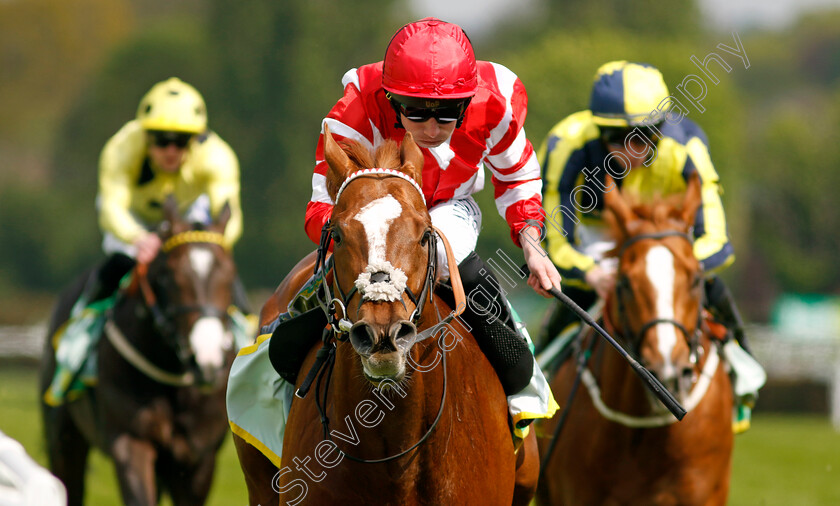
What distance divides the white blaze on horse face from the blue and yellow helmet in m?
3.27

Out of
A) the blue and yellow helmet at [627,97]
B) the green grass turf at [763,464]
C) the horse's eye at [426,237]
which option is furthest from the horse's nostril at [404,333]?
the green grass turf at [763,464]

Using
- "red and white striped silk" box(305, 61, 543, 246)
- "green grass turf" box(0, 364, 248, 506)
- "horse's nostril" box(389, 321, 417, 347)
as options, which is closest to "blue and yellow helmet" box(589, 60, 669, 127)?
"red and white striped silk" box(305, 61, 543, 246)

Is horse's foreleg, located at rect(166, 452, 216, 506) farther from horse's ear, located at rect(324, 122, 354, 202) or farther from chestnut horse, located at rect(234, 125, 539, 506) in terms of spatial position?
horse's ear, located at rect(324, 122, 354, 202)

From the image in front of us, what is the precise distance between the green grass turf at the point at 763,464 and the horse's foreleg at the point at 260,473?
15.9 ft

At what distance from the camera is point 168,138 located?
8.16 meters

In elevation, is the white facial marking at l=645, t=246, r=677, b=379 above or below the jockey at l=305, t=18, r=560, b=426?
below

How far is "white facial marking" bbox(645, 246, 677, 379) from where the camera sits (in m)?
5.41

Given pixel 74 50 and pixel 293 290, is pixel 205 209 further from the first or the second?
pixel 74 50

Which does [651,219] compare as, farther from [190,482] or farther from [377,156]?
[190,482]

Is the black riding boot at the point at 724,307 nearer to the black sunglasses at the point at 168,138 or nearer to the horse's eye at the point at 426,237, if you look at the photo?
the horse's eye at the point at 426,237

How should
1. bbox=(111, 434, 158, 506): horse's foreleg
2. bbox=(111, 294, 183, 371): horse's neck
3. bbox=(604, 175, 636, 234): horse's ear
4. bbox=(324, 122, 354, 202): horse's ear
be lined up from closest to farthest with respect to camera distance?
bbox=(324, 122, 354, 202): horse's ear, bbox=(604, 175, 636, 234): horse's ear, bbox=(111, 434, 158, 506): horse's foreleg, bbox=(111, 294, 183, 371): horse's neck

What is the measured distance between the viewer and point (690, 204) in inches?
236

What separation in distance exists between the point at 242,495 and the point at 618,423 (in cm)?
560

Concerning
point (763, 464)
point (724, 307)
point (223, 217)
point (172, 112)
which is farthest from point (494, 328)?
point (763, 464)
